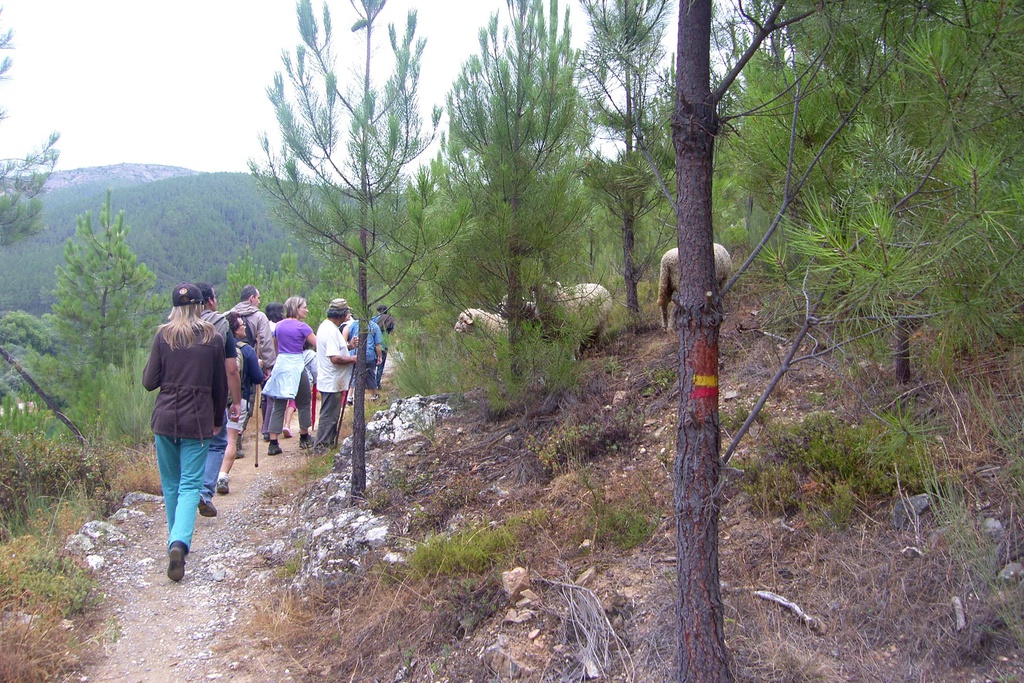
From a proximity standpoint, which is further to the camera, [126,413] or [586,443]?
[126,413]

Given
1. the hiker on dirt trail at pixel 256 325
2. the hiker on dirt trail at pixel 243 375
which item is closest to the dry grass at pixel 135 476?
the hiker on dirt trail at pixel 243 375

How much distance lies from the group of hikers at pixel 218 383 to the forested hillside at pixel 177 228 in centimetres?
2095

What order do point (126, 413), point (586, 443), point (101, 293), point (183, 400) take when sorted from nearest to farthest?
point (183, 400) → point (586, 443) → point (126, 413) → point (101, 293)

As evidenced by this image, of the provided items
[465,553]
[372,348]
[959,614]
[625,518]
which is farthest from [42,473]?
[959,614]

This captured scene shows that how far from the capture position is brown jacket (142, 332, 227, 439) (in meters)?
4.72

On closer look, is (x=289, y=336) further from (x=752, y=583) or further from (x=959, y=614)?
(x=959, y=614)

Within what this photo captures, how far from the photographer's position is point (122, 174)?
269 ft

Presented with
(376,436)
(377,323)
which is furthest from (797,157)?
(377,323)

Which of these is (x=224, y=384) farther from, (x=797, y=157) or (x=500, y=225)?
(x=797, y=157)

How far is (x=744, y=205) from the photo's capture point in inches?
369

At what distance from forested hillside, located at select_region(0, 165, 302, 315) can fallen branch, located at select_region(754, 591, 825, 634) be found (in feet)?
89.4

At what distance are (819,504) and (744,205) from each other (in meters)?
6.68

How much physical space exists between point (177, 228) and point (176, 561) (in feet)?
172

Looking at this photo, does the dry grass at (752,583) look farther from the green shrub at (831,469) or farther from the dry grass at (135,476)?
the dry grass at (135,476)
